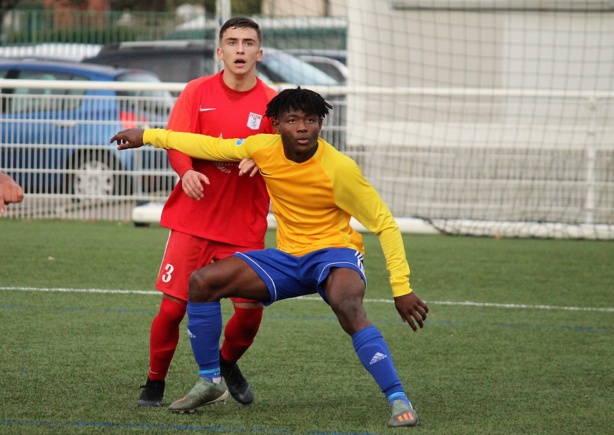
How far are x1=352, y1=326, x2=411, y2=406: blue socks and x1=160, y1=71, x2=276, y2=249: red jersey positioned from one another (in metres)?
0.89

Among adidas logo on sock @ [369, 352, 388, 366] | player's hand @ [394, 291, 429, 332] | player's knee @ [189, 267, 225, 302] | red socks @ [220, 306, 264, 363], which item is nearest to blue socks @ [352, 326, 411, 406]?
adidas logo on sock @ [369, 352, 388, 366]

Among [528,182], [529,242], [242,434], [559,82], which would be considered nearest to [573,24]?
[559,82]

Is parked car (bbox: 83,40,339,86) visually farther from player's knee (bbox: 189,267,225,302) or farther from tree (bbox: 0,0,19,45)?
player's knee (bbox: 189,267,225,302)

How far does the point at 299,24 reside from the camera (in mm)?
16781

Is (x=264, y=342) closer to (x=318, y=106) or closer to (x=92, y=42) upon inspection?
(x=318, y=106)

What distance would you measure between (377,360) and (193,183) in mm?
1140

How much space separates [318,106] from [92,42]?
16648 mm

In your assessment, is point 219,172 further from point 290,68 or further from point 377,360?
point 290,68

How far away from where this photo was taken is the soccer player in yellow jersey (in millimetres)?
4965

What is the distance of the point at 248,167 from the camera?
5164 mm

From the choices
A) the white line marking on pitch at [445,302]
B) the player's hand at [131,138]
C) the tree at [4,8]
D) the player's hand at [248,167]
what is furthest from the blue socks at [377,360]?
the tree at [4,8]

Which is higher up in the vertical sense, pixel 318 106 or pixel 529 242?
pixel 318 106

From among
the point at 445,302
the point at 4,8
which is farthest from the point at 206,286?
the point at 4,8

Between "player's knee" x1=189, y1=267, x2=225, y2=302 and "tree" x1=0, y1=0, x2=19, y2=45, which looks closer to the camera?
"player's knee" x1=189, y1=267, x2=225, y2=302
